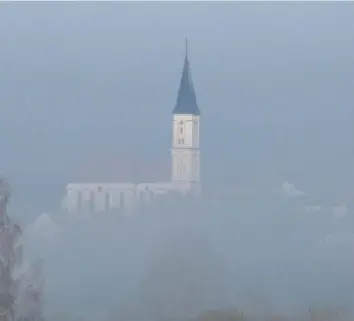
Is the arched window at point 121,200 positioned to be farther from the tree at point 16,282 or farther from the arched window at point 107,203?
the tree at point 16,282

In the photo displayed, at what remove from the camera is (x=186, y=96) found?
→ 5.99m

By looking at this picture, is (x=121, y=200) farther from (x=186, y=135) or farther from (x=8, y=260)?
(x=8, y=260)

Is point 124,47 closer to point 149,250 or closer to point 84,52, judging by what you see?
point 84,52

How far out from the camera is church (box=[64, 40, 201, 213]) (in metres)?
5.93

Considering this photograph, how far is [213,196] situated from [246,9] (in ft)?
4.53

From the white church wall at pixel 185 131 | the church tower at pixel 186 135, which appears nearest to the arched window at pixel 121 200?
the church tower at pixel 186 135

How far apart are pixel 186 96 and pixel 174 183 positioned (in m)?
0.65

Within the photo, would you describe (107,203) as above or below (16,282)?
above

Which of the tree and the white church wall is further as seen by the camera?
the white church wall

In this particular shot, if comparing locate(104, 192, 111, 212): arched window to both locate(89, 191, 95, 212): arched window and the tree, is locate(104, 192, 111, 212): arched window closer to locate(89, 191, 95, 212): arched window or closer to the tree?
locate(89, 191, 95, 212): arched window

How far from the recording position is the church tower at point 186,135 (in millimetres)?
5945

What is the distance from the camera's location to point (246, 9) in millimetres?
5891

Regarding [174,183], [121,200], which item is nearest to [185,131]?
[174,183]

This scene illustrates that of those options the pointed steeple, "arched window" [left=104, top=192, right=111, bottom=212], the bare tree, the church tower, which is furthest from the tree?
the pointed steeple
